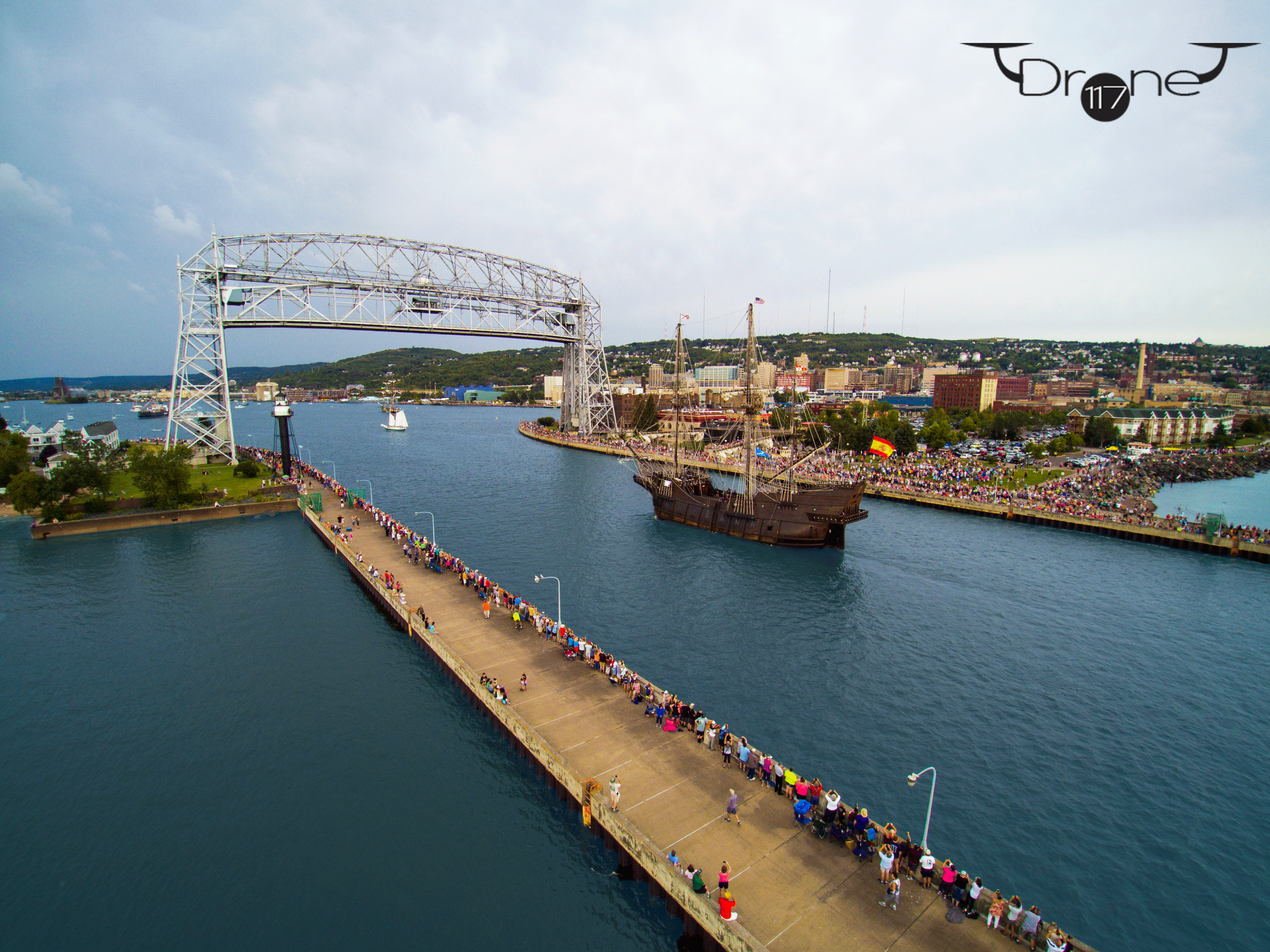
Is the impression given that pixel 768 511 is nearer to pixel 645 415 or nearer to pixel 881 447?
pixel 881 447

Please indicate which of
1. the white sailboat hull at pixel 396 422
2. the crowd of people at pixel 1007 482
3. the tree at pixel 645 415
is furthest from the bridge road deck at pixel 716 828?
the white sailboat hull at pixel 396 422

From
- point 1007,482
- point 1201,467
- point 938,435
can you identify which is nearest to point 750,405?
point 1007,482

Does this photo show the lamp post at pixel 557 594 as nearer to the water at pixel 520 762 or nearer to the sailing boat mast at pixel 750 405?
the water at pixel 520 762

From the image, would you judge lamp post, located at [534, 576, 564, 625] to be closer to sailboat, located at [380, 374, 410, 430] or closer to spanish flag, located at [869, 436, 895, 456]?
spanish flag, located at [869, 436, 895, 456]

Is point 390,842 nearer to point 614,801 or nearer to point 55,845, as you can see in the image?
point 614,801

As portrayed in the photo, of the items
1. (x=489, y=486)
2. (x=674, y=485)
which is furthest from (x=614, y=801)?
(x=489, y=486)

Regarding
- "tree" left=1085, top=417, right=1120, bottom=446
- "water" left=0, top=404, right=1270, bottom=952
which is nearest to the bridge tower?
"water" left=0, top=404, right=1270, bottom=952
